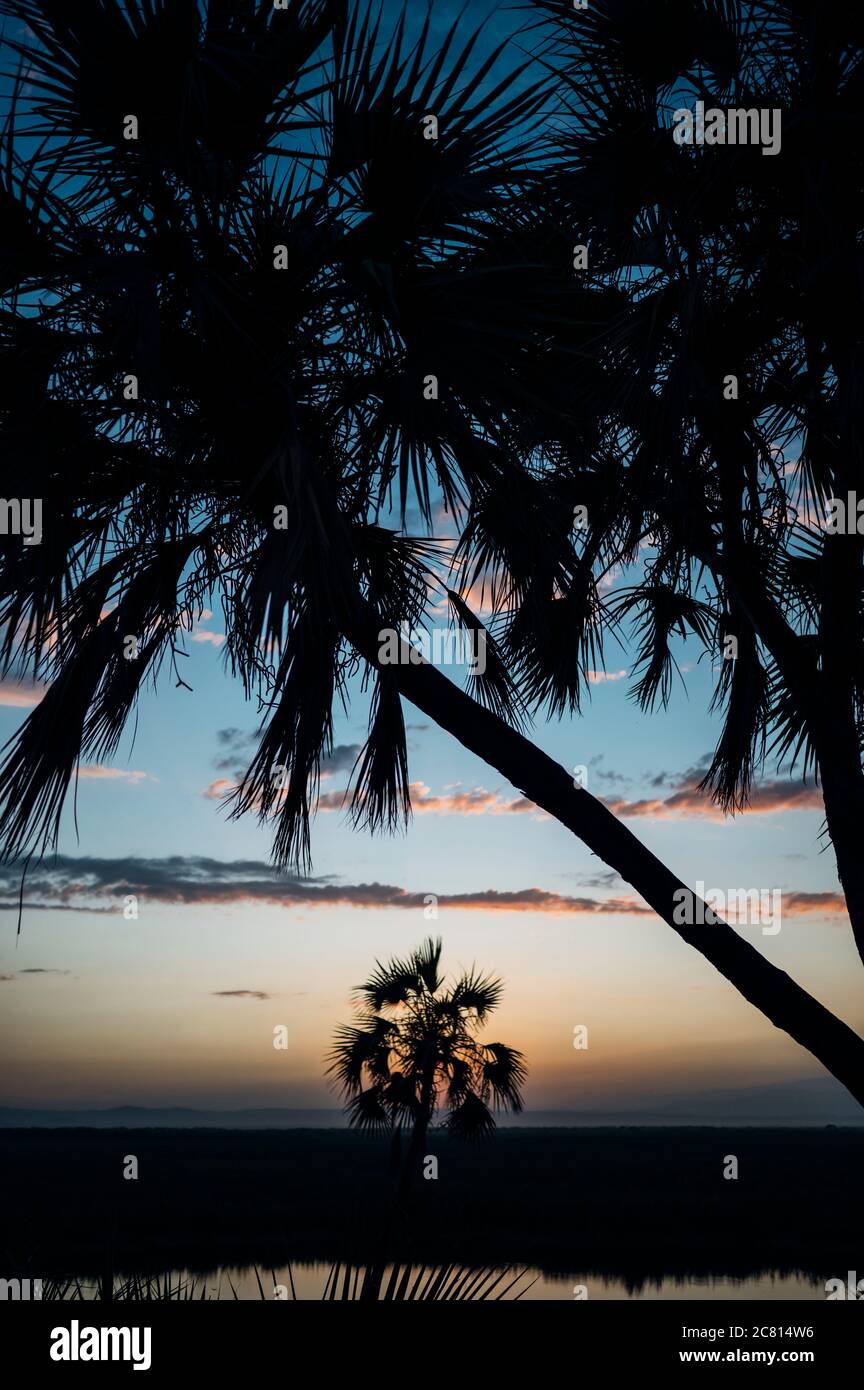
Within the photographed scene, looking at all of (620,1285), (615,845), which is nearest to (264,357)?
(615,845)

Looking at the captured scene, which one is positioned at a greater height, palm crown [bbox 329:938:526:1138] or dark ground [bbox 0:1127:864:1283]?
palm crown [bbox 329:938:526:1138]

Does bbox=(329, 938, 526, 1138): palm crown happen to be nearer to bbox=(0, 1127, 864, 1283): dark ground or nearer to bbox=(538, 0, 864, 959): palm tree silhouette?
bbox=(0, 1127, 864, 1283): dark ground

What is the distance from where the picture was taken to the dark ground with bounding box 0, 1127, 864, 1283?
2017 cm

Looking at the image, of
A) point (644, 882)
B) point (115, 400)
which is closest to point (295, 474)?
point (115, 400)

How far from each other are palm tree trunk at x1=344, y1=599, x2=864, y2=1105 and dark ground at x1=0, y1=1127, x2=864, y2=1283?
8.85 metres

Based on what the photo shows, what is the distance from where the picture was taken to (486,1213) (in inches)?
985

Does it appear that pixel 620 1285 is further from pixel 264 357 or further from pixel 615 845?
pixel 264 357

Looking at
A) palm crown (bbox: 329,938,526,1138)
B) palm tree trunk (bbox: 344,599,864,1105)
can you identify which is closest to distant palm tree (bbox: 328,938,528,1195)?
palm crown (bbox: 329,938,526,1138)

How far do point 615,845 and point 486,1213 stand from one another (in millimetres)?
23988

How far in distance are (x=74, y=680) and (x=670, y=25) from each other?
12.7ft

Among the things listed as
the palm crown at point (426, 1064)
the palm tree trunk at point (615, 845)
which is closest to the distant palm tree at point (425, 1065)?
the palm crown at point (426, 1064)

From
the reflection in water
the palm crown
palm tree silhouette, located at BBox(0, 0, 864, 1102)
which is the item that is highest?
palm tree silhouette, located at BBox(0, 0, 864, 1102)
